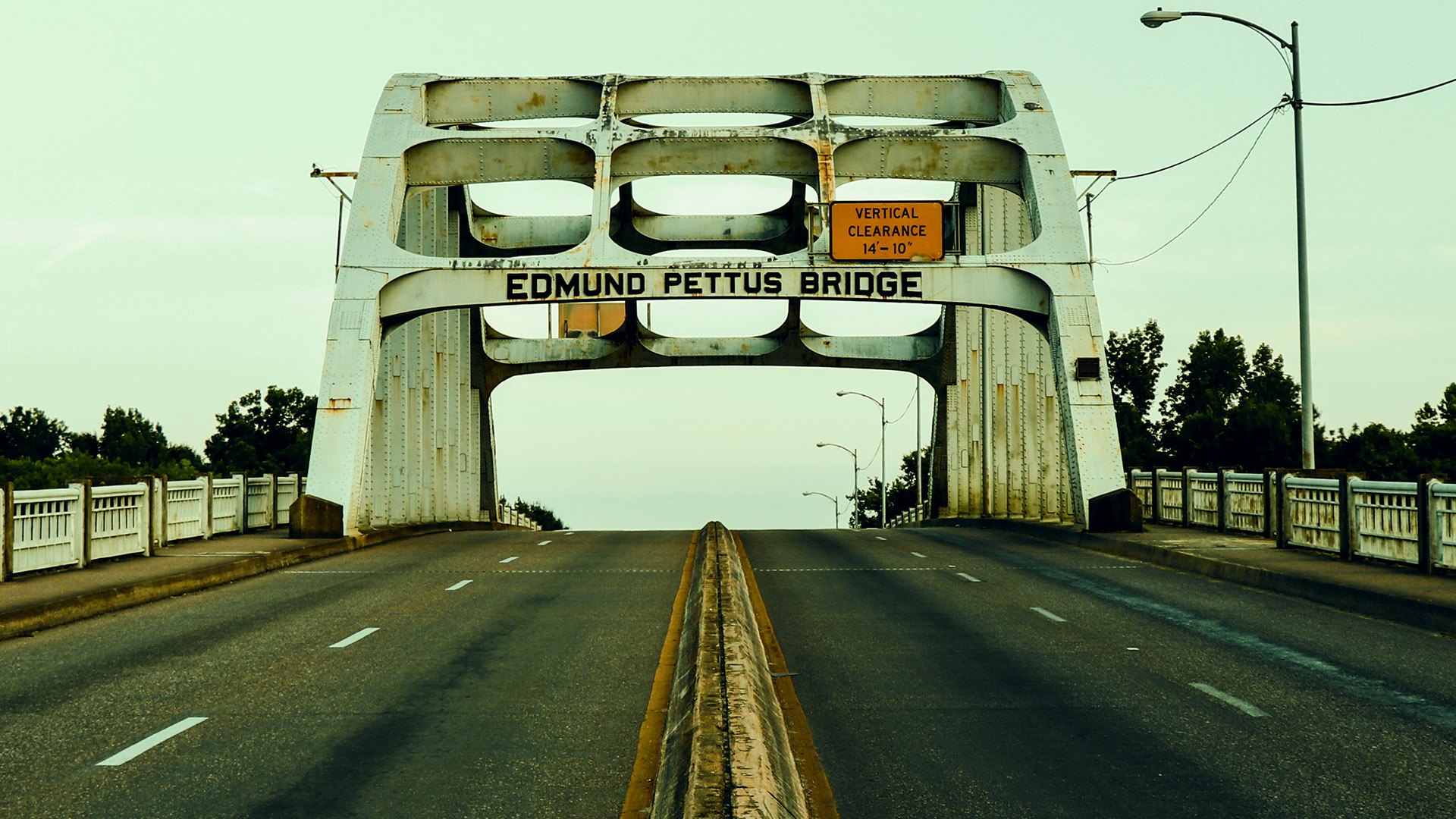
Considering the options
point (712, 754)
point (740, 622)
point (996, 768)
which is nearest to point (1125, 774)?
point (996, 768)

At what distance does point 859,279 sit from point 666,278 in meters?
4.21

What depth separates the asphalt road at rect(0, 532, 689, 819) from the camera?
7.14 metres

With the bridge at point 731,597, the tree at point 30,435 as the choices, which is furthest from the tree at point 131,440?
the bridge at point 731,597

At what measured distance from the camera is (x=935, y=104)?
36000 mm

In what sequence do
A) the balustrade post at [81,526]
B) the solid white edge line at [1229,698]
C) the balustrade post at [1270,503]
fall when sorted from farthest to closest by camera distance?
the balustrade post at [1270,503] → the balustrade post at [81,526] → the solid white edge line at [1229,698]

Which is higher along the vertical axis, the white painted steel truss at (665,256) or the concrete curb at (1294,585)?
the white painted steel truss at (665,256)

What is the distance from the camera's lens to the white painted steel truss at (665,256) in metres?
30.0

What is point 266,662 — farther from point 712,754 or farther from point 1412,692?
point 1412,692

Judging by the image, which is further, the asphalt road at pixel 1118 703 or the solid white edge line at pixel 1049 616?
the solid white edge line at pixel 1049 616

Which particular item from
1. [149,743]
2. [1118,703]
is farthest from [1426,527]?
[149,743]

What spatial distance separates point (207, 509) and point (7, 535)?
8874 mm

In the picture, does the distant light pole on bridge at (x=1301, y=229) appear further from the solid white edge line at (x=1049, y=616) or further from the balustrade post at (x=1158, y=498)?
the solid white edge line at (x=1049, y=616)

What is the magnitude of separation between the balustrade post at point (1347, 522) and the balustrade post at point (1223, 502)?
6.80 meters

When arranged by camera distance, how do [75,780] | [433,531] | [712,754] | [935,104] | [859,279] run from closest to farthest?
[712,754] < [75,780] < [859,279] < [935,104] < [433,531]
